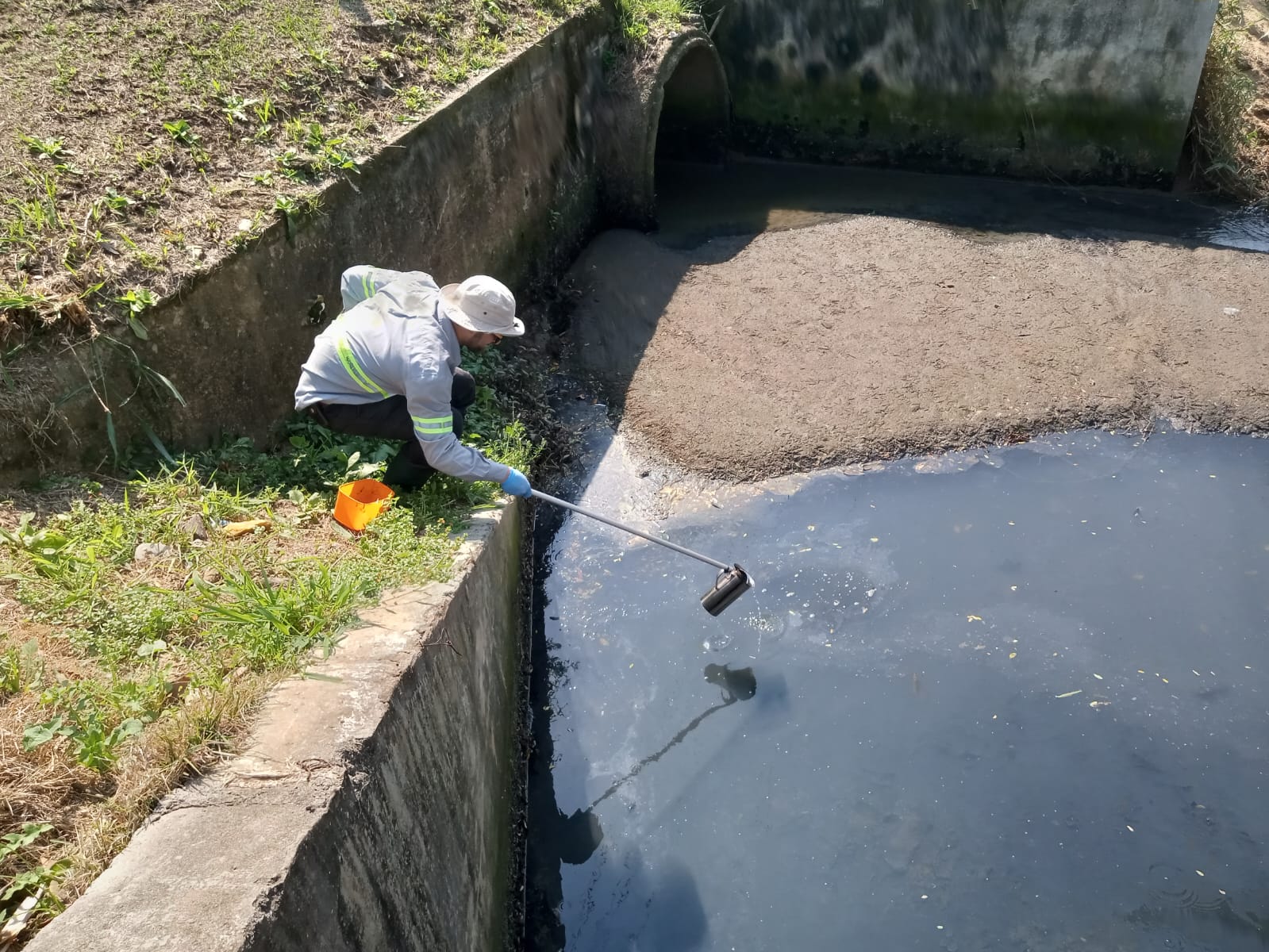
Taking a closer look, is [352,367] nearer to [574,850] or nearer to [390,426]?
[390,426]

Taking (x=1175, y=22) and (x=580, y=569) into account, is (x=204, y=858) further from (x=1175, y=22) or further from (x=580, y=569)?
(x=1175, y=22)

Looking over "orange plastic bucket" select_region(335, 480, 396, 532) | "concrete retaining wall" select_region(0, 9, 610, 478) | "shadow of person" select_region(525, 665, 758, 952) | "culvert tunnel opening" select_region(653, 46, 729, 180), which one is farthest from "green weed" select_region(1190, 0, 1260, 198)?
"orange plastic bucket" select_region(335, 480, 396, 532)

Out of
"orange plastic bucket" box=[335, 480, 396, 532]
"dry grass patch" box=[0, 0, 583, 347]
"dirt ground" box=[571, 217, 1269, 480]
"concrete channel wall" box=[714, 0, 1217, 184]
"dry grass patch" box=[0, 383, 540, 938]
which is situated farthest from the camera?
"concrete channel wall" box=[714, 0, 1217, 184]

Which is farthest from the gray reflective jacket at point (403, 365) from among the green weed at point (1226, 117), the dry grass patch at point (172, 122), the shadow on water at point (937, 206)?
the green weed at point (1226, 117)

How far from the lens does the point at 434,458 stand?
4.08 m

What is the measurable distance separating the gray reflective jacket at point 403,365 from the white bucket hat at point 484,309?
0.10m

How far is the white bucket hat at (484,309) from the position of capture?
4070 millimetres

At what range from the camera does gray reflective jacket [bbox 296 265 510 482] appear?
3984 millimetres

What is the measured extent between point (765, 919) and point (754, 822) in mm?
430

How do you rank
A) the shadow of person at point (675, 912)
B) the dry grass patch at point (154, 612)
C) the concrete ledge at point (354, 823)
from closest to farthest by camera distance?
1. the concrete ledge at point (354, 823)
2. the dry grass patch at point (154, 612)
3. the shadow of person at point (675, 912)

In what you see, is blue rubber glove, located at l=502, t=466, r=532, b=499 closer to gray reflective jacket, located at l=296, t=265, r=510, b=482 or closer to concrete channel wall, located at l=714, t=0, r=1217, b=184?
gray reflective jacket, located at l=296, t=265, r=510, b=482

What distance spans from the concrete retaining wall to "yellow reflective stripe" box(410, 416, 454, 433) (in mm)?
1279

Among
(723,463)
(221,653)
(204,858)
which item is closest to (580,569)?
(723,463)

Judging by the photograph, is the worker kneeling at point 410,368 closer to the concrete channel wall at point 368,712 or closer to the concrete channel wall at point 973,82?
the concrete channel wall at point 368,712
